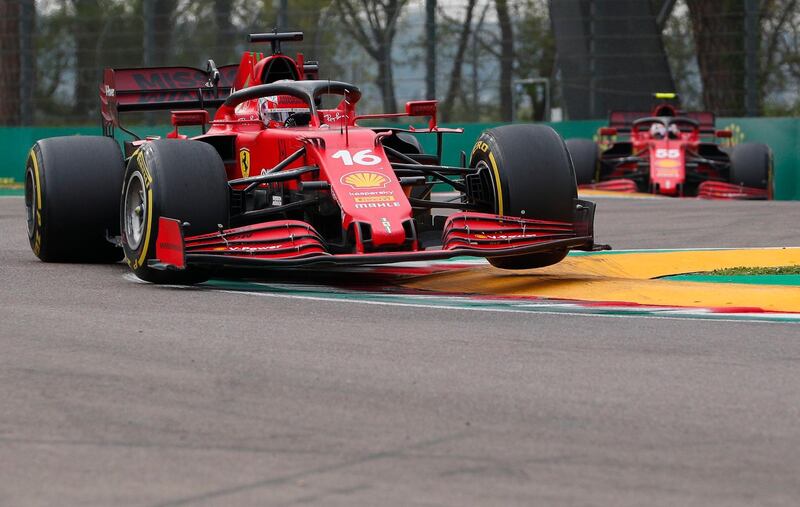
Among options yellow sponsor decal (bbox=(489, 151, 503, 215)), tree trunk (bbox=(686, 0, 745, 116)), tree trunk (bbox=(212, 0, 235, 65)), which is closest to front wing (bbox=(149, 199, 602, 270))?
yellow sponsor decal (bbox=(489, 151, 503, 215))

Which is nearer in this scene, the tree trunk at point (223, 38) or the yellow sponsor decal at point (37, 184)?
the yellow sponsor decal at point (37, 184)

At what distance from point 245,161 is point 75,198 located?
49.2 inches

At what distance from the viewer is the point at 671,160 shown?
2145 cm

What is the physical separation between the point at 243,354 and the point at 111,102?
19.0ft

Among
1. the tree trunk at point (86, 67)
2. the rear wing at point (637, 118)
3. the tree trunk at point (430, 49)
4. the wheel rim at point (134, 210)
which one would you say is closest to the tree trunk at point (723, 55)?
the rear wing at point (637, 118)

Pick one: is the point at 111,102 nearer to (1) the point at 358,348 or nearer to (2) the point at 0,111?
(1) the point at 358,348

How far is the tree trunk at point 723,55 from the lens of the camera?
22.6 metres

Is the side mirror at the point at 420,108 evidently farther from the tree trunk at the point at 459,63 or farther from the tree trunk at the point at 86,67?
the tree trunk at the point at 86,67

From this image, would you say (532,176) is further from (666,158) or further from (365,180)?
(666,158)

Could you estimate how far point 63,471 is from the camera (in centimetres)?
431

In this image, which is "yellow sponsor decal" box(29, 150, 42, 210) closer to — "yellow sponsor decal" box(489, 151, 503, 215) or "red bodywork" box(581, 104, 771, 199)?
"yellow sponsor decal" box(489, 151, 503, 215)

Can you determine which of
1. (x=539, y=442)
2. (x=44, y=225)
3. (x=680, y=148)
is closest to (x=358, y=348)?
(x=539, y=442)

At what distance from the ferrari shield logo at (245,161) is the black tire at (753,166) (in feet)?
39.8

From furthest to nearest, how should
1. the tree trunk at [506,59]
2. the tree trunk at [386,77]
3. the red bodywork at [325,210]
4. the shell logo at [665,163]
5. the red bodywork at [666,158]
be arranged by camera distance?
the tree trunk at [506,59] → the tree trunk at [386,77] → the shell logo at [665,163] → the red bodywork at [666,158] → the red bodywork at [325,210]
